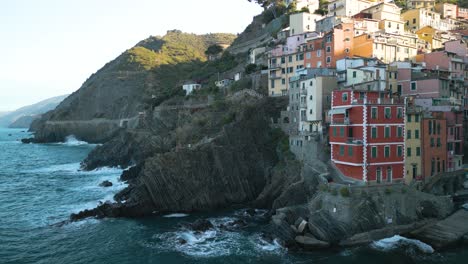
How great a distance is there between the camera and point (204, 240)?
36.6 meters

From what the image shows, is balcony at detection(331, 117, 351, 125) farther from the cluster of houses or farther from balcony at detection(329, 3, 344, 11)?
balcony at detection(329, 3, 344, 11)

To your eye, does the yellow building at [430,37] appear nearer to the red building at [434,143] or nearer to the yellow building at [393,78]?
the yellow building at [393,78]

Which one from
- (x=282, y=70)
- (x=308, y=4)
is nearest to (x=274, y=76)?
(x=282, y=70)

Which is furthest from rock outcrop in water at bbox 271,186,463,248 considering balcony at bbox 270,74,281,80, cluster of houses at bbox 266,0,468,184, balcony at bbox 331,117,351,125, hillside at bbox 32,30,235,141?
hillside at bbox 32,30,235,141

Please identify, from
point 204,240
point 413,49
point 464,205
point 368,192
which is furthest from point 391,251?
point 413,49

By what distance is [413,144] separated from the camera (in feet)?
135

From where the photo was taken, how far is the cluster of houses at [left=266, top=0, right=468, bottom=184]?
3928cm

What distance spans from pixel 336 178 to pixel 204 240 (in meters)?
14.8

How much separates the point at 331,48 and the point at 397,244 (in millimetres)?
32509

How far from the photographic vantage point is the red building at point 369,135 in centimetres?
3834

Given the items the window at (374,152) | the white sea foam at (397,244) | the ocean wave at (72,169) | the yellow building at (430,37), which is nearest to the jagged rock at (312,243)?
the white sea foam at (397,244)

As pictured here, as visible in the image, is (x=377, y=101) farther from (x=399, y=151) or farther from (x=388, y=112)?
(x=399, y=151)

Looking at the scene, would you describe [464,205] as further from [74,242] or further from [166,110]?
[166,110]

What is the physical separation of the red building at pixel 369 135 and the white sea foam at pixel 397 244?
5954mm
